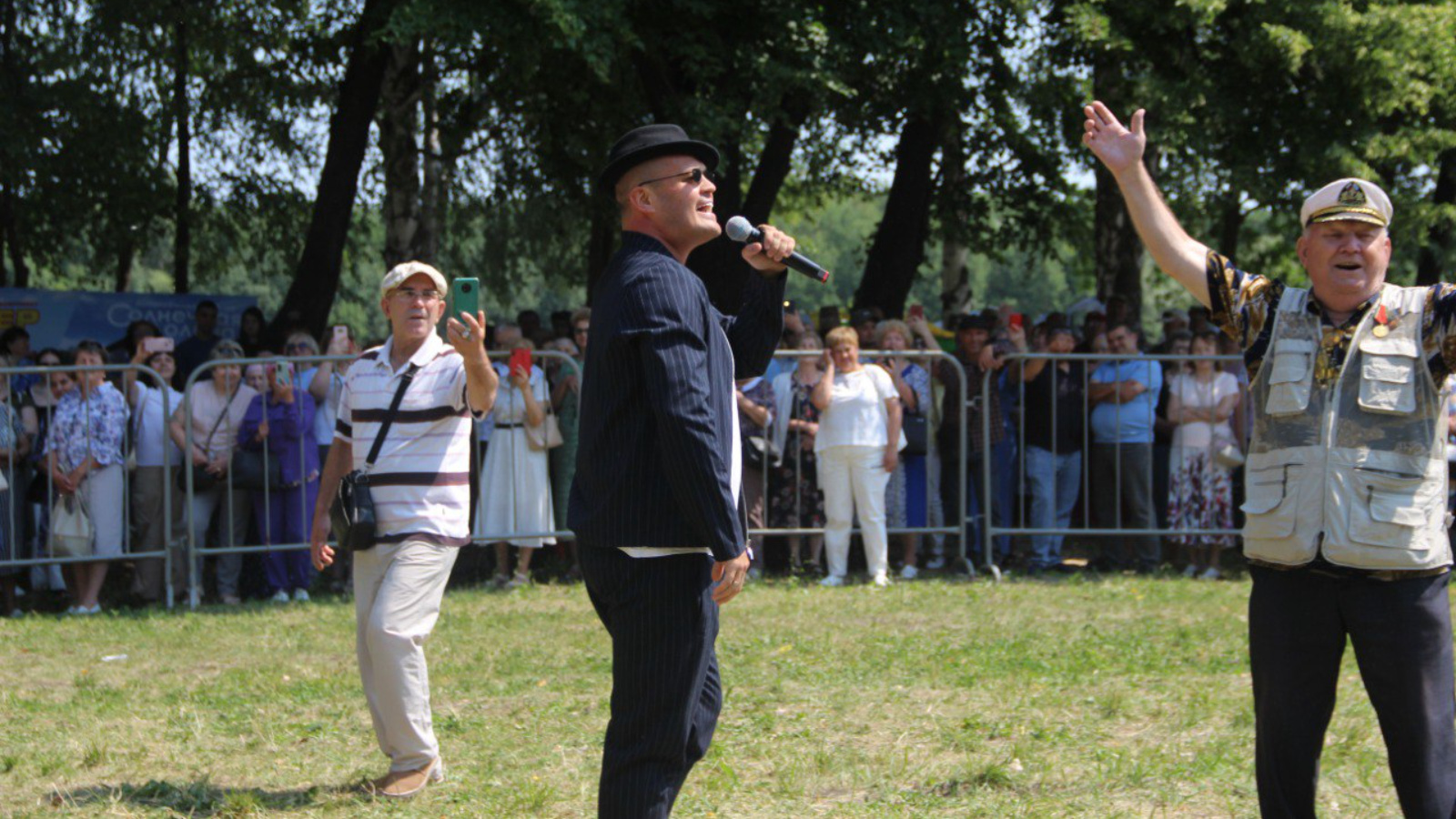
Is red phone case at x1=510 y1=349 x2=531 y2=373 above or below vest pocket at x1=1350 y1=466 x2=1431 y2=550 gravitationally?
above

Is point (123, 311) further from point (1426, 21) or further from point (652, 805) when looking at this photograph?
point (652, 805)

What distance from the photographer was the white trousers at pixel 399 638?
5875 mm

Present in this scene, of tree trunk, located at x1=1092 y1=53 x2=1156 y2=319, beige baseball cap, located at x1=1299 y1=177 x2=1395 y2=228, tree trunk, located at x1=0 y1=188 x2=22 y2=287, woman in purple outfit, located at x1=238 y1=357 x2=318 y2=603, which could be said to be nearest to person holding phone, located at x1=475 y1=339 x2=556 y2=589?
woman in purple outfit, located at x1=238 y1=357 x2=318 y2=603

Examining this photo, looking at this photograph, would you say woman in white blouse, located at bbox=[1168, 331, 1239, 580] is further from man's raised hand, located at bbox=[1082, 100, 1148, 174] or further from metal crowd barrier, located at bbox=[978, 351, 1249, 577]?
man's raised hand, located at bbox=[1082, 100, 1148, 174]

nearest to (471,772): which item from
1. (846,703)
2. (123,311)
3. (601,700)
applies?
(601,700)

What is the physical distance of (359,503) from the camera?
19.5ft

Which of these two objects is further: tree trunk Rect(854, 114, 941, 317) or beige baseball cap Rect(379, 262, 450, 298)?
tree trunk Rect(854, 114, 941, 317)

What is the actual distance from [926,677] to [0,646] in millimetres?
5717

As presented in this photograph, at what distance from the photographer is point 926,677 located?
308 inches

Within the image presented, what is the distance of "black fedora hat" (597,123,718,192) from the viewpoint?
4277 mm

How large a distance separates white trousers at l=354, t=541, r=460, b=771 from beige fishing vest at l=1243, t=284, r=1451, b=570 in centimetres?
314

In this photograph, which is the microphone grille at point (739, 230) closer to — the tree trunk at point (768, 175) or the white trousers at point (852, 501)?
the white trousers at point (852, 501)

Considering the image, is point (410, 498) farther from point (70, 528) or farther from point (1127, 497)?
point (1127, 497)

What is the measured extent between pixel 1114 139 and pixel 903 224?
547 inches
